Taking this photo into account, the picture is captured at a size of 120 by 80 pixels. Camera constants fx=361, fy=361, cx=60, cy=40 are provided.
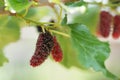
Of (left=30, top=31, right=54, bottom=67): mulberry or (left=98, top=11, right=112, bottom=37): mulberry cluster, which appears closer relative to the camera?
(left=30, top=31, right=54, bottom=67): mulberry

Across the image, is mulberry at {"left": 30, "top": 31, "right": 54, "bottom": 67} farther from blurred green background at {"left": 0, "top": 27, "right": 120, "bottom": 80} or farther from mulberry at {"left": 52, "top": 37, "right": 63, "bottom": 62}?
blurred green background at {"left": 0, "top": 27, "right": 120, "bottom": 80}

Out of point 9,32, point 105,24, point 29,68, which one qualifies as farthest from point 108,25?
point 29,68

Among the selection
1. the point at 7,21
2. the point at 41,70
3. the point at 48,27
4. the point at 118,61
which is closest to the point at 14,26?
the point at 7,21

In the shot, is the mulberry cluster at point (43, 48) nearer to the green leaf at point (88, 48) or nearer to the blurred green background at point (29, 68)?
the green leaf at point (88, 48)

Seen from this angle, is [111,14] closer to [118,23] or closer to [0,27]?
[118,23]

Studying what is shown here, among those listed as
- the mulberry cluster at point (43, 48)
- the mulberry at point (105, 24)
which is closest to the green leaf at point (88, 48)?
the mulberry cluster at point (43, 48)

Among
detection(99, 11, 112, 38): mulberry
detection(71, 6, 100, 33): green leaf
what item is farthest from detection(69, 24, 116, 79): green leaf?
detection(71, 6, 100, 33): green leaf
